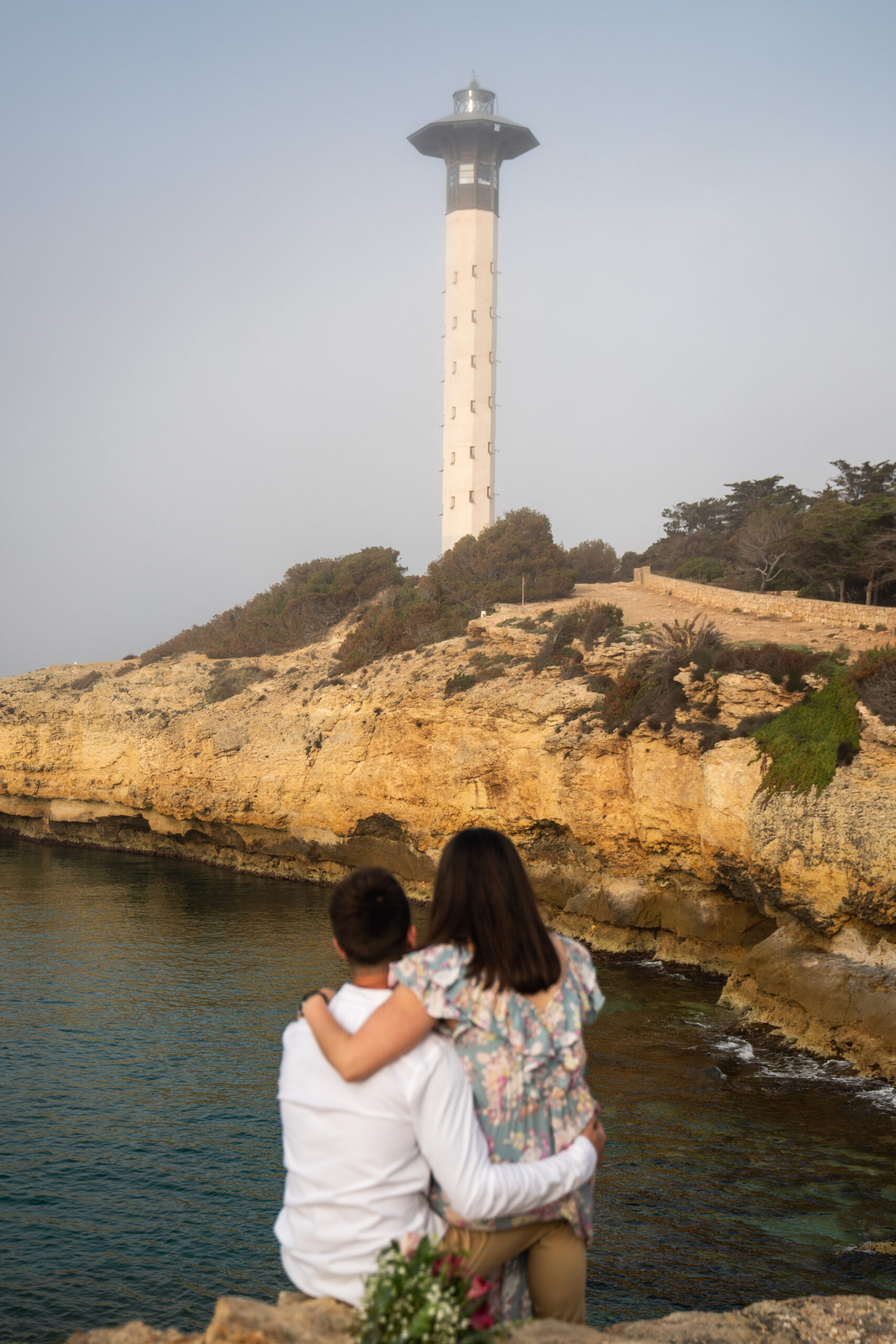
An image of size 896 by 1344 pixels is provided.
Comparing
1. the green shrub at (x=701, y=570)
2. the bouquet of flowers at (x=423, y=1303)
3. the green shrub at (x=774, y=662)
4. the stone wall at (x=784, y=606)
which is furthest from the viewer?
the green shrub at (x=701, y=570)

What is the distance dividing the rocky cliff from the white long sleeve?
14330 mm

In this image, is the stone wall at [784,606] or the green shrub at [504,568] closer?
the stone wall at [784,606]

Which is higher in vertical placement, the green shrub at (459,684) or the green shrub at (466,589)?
the green shrub at (466,589)

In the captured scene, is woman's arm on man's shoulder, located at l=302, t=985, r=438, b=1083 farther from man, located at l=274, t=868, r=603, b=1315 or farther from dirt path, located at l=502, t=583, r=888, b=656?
dirt path, located at l=502, t=583, r=888, b=656

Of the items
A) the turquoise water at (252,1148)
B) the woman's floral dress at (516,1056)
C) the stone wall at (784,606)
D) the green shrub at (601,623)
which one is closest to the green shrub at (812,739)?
the turquoise water at (252,1148)

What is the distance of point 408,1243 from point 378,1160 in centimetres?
30

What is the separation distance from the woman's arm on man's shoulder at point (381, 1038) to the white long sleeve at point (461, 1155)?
14 cm

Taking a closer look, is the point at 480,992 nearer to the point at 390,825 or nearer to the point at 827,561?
the point at 390,825

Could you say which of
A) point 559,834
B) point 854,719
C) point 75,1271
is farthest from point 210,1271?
point 559,834

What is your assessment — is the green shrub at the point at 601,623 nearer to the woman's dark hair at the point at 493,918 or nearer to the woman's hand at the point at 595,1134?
the woman's hand at the point at 595,1134

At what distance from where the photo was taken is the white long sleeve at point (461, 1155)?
9.93ft

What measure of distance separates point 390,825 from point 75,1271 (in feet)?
69.9

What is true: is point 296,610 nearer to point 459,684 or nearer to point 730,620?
point 459,684

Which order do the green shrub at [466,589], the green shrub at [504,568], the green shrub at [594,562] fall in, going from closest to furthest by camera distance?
the green shrub at [466,589] < the green shrub at [504,568] < the green shrub at [594,562]
